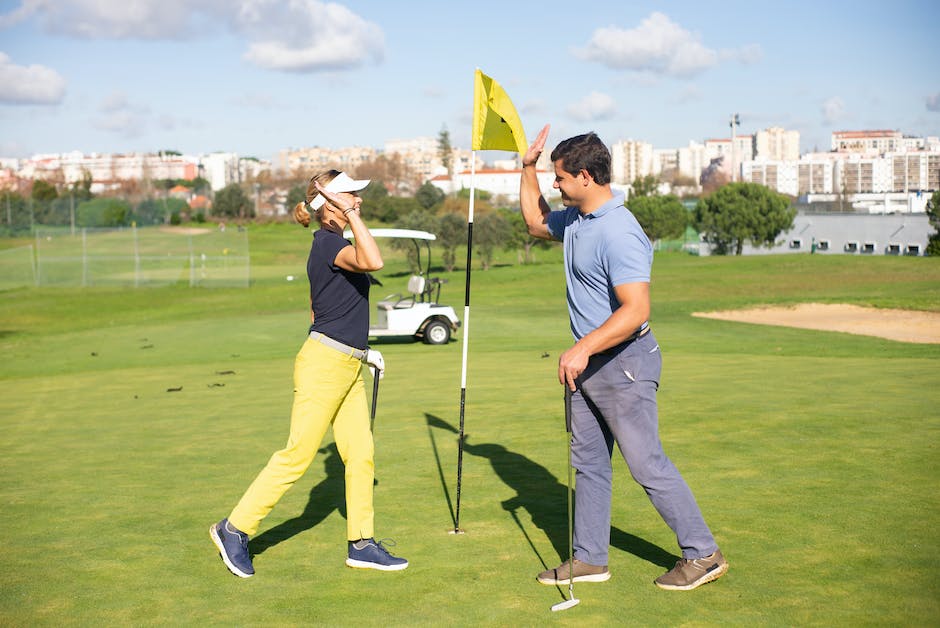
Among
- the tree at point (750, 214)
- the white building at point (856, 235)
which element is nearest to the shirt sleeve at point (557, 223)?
the white building at point (856, 235)

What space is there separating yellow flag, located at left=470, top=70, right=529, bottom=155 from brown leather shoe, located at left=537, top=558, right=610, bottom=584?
2.59 metres

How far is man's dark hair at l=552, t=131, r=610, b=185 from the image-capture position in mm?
5367

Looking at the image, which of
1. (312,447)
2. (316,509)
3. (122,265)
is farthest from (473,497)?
(122,265)

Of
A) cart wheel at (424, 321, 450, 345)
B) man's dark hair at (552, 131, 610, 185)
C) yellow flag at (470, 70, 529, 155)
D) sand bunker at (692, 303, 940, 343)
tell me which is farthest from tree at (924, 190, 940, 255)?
man's dark hair at (552, 131, 610, 185)

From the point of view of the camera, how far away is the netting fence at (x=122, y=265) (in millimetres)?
49375

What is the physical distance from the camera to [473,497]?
741cm

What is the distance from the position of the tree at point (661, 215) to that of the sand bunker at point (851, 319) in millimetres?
57703

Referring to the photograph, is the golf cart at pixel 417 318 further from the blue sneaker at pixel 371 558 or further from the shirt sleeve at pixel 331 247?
the blue sneaker at pixel 371 558

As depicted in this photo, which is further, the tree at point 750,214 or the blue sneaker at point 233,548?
the tree at point 750,214

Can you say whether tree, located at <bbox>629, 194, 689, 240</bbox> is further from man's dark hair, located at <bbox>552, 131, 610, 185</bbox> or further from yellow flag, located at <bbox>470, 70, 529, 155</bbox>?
man's dark hair, located at <bbox>552, 131, 610, 185</bbox>

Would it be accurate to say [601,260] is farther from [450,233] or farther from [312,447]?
[450,233]

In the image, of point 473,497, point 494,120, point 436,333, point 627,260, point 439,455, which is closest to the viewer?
point 627,260

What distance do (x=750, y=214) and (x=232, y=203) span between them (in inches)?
2156

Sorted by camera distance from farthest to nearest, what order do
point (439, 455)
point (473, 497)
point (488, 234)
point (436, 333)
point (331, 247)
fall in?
1. point (488, 234)
2. point (436, 333)
3. point (439, 455)
4. point (473, 497)
5. point (331, 247)
